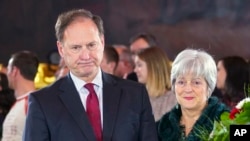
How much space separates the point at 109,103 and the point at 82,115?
0.47 feet

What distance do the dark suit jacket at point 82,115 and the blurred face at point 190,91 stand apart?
1.46ft

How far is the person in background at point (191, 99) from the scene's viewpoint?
4.39m

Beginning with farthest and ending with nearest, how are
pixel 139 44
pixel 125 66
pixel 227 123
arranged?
pixel 139 44
pixel 125 66
pixel 227 123

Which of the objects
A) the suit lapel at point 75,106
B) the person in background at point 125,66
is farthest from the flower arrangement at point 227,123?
the person in background at point 125,66

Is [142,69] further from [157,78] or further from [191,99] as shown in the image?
[191,99]

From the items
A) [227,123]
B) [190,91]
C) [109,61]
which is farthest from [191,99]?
[109,61]

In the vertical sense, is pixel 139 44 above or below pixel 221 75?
above

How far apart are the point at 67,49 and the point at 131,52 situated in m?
5.45

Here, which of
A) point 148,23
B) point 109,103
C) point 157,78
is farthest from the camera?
point 148,23

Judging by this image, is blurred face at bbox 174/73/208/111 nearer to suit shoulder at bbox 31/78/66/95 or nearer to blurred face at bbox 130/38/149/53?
suit shoulder at bbox 31/78/66/95

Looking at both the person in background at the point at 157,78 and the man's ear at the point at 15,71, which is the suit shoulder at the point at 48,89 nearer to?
the person in background at the point at 157,78

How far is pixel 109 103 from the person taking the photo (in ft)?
12.9

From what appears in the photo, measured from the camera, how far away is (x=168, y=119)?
14.7ft

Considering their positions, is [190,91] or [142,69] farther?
[142,69]
